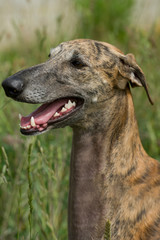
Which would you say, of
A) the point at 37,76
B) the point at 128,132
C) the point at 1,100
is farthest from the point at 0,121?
the point at 128,132

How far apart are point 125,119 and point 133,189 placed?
0.50m

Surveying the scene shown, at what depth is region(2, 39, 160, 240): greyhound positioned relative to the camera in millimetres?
2801

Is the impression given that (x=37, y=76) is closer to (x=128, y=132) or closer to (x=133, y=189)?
(x=128, y=132)

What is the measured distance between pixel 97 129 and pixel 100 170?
29 centimetres

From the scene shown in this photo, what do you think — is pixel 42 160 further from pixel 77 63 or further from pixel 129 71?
pixel 129 71

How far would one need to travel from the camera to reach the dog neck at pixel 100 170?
112 inches

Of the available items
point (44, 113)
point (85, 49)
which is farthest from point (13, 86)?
point (85, 49)

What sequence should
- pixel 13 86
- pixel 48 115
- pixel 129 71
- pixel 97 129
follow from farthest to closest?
pixel 129 71, pixel 97 129, pixel 48 115, pixel 13 86

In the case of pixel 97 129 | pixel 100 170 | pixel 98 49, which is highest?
pixel 98 49

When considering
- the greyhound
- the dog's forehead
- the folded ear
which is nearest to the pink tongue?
the greyhound

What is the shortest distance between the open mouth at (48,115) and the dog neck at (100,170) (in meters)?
0.19

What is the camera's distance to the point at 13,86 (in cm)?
276

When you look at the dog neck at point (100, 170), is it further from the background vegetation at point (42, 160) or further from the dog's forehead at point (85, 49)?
the dog's forehead at point (85, 49)

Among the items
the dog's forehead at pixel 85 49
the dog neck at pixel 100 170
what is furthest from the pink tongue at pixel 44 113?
the dog's forehead at pixel 85 49
